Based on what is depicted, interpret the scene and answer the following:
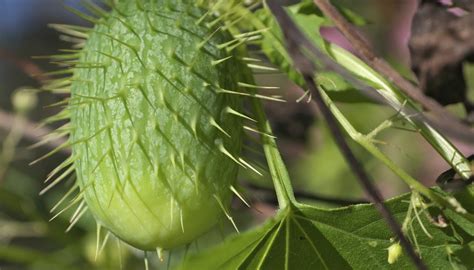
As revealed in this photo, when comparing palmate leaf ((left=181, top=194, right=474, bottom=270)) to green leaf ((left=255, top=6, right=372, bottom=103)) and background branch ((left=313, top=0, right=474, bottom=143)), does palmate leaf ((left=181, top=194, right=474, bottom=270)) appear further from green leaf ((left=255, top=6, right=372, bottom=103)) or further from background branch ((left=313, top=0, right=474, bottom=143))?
green leaf ((left=255, top=6, right=372, bottom=103))

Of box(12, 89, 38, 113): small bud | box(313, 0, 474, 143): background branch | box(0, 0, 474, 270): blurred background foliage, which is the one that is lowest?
box(0, 0, 474, 270): blurred background foliage

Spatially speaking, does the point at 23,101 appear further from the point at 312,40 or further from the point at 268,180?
the point at 312,40

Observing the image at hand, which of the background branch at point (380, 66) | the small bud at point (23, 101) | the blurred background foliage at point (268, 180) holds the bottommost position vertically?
the blurred background foliage at point (268, 180)

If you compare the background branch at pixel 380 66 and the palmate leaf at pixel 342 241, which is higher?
the background branch at pixel 380 66

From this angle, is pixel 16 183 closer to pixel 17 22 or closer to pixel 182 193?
pixel 182 193

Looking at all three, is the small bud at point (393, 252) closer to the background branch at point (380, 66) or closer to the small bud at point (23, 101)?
the background branch at point (380, 66)

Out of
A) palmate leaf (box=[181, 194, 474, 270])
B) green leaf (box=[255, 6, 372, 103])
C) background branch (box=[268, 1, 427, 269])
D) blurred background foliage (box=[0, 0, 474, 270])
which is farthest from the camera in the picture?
blurred background foliage (box=[0, 0, 474, 270])

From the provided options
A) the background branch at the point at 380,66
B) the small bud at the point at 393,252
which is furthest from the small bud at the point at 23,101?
the small bud at the point at 393,252

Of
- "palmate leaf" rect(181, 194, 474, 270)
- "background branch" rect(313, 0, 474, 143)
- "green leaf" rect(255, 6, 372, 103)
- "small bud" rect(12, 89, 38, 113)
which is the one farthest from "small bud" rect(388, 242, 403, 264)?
"small bud" rect(12, 89, 38, 113)

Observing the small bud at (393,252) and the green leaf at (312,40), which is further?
the green leaf at (312,40)
